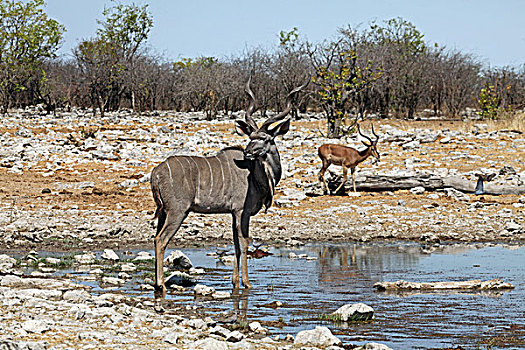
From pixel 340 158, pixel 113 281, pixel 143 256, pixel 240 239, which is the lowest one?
pixel 143 256

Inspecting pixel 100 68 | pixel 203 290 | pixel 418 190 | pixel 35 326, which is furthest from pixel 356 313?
pixel 100 68

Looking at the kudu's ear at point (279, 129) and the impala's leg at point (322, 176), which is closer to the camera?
the kudu's ear at point (279, 129)

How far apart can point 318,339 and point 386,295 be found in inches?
107

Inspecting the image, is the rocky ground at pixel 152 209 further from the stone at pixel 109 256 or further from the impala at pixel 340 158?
the stone at pixel 109 256

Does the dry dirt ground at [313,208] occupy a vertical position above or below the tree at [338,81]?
below

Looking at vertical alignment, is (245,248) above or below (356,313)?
above

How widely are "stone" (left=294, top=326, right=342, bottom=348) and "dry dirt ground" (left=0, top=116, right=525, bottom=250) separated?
6995 millimetres

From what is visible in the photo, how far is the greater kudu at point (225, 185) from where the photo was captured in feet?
29.0

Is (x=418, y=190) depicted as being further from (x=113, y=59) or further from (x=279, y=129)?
(x=113, y=59)

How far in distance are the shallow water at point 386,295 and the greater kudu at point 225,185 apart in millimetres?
736

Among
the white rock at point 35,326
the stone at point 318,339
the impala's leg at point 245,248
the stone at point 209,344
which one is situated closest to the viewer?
the stone at point 209,344

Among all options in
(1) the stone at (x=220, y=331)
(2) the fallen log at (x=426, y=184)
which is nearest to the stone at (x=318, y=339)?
(1) the stone at (x=220, y=331)

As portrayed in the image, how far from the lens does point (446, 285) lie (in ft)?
29.1

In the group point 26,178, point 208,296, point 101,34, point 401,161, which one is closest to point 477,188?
point 401,161
